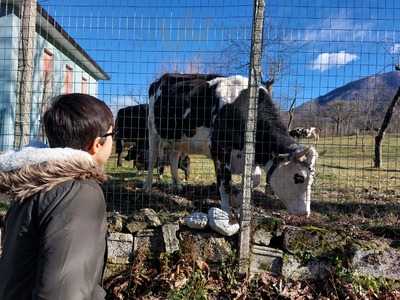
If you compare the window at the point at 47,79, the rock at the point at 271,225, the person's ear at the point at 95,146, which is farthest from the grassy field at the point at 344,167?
the person's ear at the point at 95,146

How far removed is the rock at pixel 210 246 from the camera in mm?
4691

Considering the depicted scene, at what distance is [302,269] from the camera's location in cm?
462

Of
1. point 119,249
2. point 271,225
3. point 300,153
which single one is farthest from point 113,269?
point 300,153

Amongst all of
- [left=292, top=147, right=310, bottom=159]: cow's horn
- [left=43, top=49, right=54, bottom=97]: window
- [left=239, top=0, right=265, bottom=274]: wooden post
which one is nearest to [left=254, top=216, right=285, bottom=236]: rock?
[left=239, top=0, right=265, bottom=274]: wooden post

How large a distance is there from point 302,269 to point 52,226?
353 cm

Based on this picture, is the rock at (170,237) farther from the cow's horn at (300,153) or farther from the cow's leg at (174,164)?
the cow's leg at (174,164)

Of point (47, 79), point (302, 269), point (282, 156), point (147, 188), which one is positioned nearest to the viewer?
point (302, 269)

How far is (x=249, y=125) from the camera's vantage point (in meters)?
4.73

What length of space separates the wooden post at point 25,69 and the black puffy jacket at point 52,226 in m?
3.61

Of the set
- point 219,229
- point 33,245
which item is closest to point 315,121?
point 219,229

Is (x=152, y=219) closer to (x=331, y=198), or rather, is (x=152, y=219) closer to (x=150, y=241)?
(x=150, y=241)

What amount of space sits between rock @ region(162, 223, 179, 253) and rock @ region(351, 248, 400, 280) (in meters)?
1.73

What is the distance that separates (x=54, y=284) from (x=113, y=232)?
343 centimetres

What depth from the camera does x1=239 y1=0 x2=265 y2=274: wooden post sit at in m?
4.61
